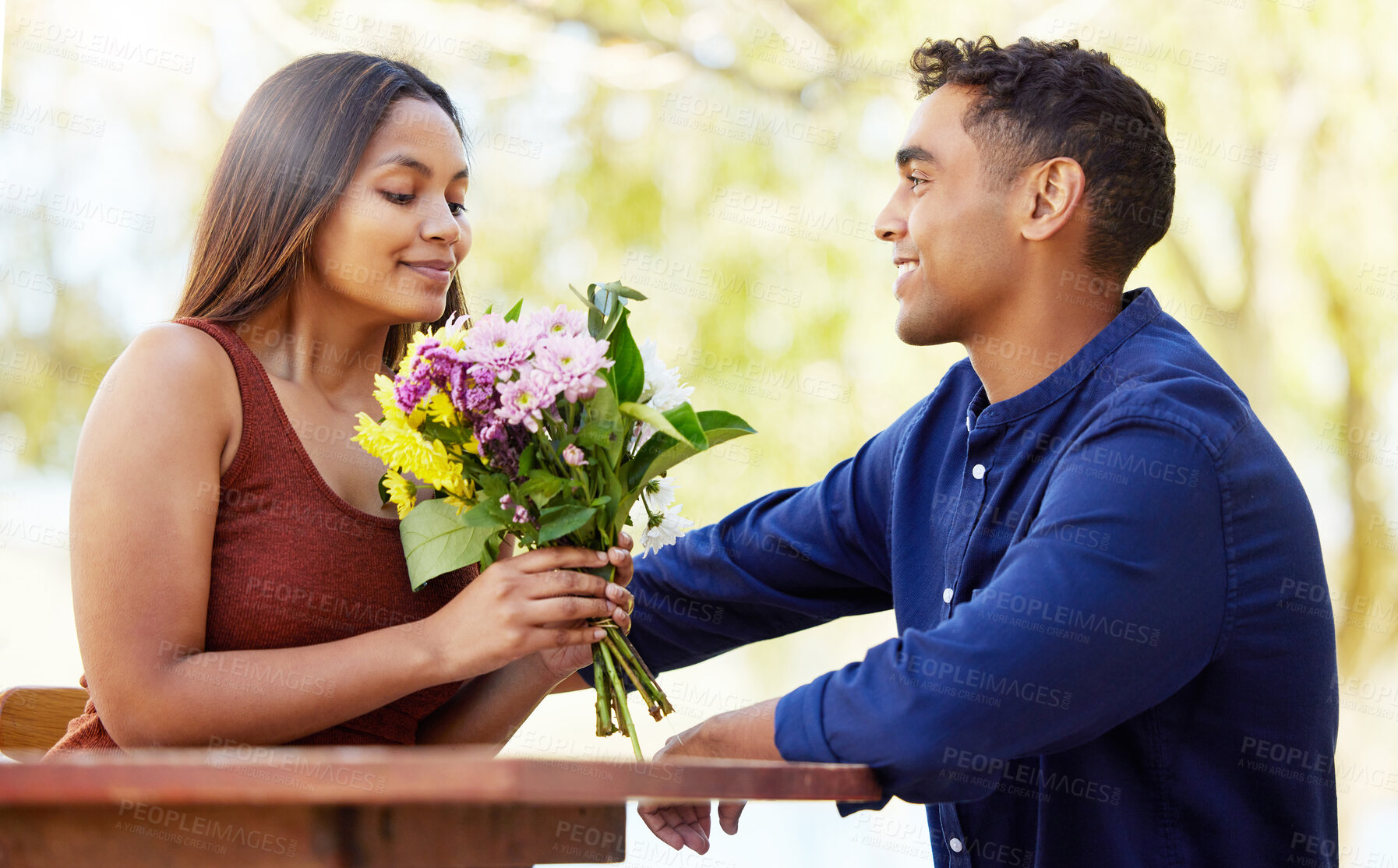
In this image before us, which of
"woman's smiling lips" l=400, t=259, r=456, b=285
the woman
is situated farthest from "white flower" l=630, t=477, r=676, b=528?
"woman's smiling lips" l=400, t=259, r=456, b=285

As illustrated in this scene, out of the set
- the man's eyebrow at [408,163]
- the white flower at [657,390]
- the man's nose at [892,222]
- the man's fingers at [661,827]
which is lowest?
the man's fingers at [661,827]

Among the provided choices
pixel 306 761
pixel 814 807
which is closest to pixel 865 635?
pixel 814 807

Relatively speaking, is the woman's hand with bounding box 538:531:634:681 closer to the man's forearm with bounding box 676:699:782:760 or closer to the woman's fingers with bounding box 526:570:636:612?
the woman's fingers with bounding box 526:570:636:612

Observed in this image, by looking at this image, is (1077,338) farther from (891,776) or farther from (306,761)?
(306,761)

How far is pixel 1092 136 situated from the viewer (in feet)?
6.18

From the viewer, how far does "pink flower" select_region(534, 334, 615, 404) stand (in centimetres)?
134

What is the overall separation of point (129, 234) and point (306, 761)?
319 centimetres

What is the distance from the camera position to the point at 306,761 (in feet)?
2.94

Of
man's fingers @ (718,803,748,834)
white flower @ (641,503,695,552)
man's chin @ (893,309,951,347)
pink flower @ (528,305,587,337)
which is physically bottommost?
man's fingers @ (718,803,748,834)

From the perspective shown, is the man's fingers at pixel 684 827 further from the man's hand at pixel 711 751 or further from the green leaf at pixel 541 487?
the green leaf at pixel 541 487

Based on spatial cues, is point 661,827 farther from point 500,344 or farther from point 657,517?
point 500,344

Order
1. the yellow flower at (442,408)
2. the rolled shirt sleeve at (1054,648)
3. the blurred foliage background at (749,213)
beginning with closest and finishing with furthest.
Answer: the rolled shirt sleeve at (1054,648)
the yellow flower at (442,408)
the blurred foliage background at (749,213)

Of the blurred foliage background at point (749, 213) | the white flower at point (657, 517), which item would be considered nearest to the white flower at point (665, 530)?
the white flower at point (657, 517)

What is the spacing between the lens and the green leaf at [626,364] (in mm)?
1470
